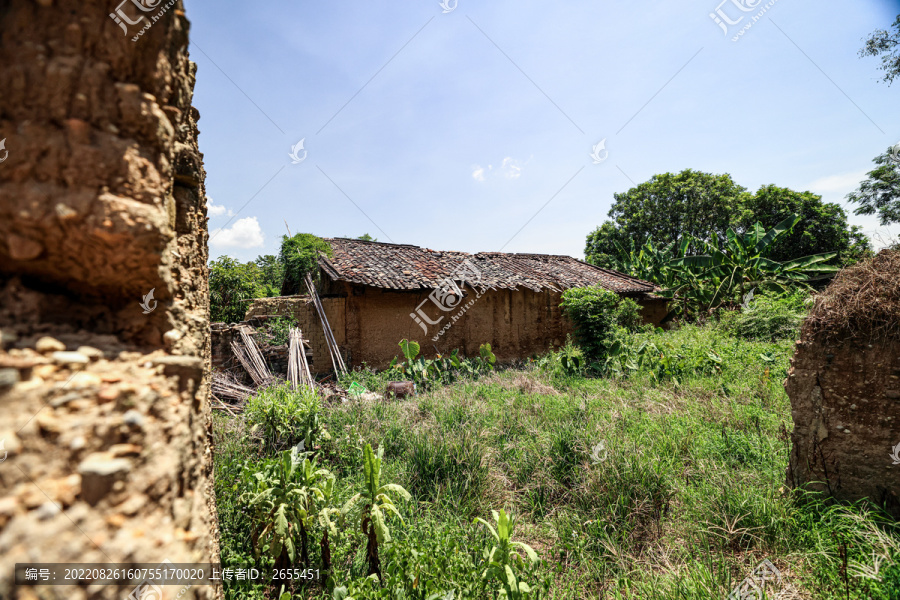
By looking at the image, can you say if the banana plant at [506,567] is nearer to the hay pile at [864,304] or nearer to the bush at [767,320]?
the hay pile at [864,304]

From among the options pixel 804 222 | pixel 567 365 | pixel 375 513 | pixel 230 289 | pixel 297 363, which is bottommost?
pixel 375 513

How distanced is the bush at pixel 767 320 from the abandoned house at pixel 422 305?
4208 mm

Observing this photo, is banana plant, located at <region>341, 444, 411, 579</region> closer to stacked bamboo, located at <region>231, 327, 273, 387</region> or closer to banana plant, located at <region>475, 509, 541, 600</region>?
banana plant, located at <region>475, 509, 541, 600</region>

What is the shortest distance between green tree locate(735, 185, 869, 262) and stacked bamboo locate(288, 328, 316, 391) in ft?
77.0

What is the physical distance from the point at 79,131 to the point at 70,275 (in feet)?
1.19

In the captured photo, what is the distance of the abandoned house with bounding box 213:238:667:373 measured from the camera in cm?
987

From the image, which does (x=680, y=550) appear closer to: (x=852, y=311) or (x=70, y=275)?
(x=852, y=311)

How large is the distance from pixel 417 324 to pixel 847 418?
868 centimetres

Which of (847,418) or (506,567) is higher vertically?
(847,418)
